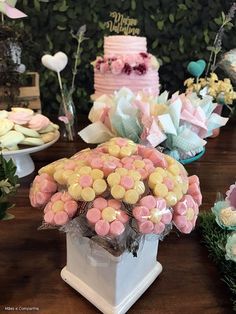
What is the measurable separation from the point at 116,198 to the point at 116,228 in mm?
36

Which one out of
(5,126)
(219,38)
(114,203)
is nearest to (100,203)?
(114,203)

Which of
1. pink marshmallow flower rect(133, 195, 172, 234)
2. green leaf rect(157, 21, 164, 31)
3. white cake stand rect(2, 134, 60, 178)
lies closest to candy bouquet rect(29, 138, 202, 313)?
pink marshmallow flower rect(133, 195, 172, 234)

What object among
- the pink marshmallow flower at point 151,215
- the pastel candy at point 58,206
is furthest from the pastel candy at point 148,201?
the pastel candy at point 58,206

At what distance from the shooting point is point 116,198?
401mm

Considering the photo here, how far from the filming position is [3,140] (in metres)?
0.81

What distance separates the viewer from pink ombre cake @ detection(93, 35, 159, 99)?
1.21m

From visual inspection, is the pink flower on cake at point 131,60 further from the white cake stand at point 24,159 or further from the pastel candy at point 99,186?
the pastel candy at point 99,186

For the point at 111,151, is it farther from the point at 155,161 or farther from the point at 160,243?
the point at 160,243

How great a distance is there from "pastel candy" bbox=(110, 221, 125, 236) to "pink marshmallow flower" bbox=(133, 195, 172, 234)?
21 millimetres

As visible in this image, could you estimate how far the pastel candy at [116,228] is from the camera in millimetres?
387

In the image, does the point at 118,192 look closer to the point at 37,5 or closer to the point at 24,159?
the point at 24,159

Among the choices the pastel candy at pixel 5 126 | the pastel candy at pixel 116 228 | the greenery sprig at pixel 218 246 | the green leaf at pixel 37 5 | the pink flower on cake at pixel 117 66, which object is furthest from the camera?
the green leaf at pixel 37 5

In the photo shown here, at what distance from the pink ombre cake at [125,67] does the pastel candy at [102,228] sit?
88cm

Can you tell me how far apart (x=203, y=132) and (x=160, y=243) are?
0.30m
